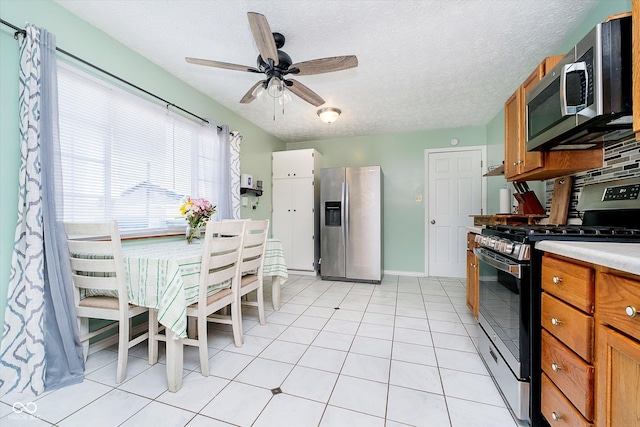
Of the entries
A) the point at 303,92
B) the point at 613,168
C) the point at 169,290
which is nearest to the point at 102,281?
the point at 169,290

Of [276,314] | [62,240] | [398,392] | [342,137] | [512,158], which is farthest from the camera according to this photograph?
[342,137]

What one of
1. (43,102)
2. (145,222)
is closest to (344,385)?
(145,222)

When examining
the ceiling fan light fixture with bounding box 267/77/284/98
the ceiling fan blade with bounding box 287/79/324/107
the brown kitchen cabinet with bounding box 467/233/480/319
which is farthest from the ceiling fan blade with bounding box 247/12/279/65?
the brown kitchen cabinet with bounding box 467/233/480/319

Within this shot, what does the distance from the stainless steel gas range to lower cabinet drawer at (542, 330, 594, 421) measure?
8cm

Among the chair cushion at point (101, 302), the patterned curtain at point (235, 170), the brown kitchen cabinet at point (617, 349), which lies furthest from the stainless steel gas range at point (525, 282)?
the patterned curtain at point (235, 170)

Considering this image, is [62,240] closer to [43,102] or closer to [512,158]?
[43,102]

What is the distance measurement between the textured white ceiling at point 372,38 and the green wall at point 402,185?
3.65 feet

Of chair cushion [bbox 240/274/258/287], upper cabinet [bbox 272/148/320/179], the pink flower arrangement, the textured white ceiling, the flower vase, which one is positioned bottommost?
chair cushion [bbox 240/274/258/287]

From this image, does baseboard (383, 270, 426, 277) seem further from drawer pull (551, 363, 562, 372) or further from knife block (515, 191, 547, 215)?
drawer pull (551, 363, 562, 372)

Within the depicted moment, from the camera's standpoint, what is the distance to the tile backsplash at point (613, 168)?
1391 mm

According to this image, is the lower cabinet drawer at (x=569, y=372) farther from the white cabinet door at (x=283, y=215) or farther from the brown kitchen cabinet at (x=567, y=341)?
the white cabinet door at (x=283, y=215)

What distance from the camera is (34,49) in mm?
1516

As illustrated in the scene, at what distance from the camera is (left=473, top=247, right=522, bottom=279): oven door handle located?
1.25m

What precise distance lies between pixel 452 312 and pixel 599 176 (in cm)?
167
